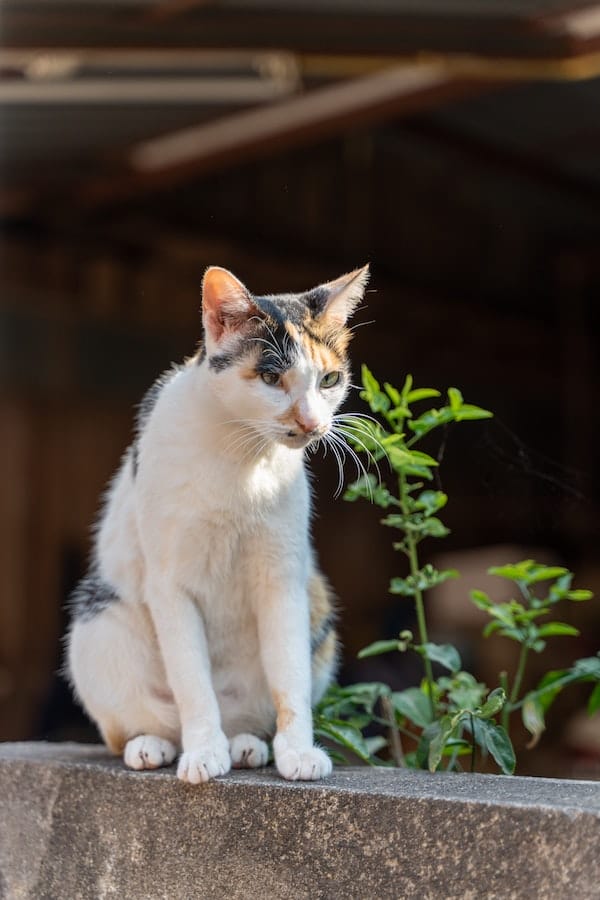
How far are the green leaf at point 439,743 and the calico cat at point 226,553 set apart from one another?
0.18m

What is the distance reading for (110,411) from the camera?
674 cm

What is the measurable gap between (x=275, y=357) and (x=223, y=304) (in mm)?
130

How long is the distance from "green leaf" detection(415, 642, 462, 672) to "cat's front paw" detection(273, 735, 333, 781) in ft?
1.10

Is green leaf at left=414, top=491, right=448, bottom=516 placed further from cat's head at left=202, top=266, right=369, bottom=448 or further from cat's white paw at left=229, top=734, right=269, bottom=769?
cat's white paw at left=229, top=734, right=269, bottom=769

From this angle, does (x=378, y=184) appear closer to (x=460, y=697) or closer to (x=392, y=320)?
(x=392, y=320)

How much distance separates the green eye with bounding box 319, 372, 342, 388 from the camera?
1.72m

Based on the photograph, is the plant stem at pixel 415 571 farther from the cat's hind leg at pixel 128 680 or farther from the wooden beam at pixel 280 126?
the wooden beam at pixel 280 126

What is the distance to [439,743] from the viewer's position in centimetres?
176

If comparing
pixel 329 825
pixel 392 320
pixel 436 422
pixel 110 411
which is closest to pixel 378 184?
pixel 392 320

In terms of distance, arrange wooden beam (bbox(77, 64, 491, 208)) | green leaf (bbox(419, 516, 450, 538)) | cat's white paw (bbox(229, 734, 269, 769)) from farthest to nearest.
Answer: wooden beam (bbox(77, 64, 491, 208)) → green leaf (bbox(419, 516, 450, 538)) → cat's white paw (bbox(229, 734, 269, 769))

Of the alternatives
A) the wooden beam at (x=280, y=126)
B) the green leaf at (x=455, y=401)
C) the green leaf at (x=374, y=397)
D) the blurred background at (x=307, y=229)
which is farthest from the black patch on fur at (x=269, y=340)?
the wooden beam at (x=280, y=126)

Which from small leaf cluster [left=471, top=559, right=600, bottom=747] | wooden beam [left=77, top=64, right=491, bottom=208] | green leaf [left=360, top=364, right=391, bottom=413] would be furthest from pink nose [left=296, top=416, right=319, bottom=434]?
wooden beam [left=77, top=64, right=491, bottom=208]

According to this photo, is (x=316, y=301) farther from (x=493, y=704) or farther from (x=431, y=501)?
(x=493, y=704)

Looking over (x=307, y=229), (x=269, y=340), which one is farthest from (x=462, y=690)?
(x=307, y=229)
